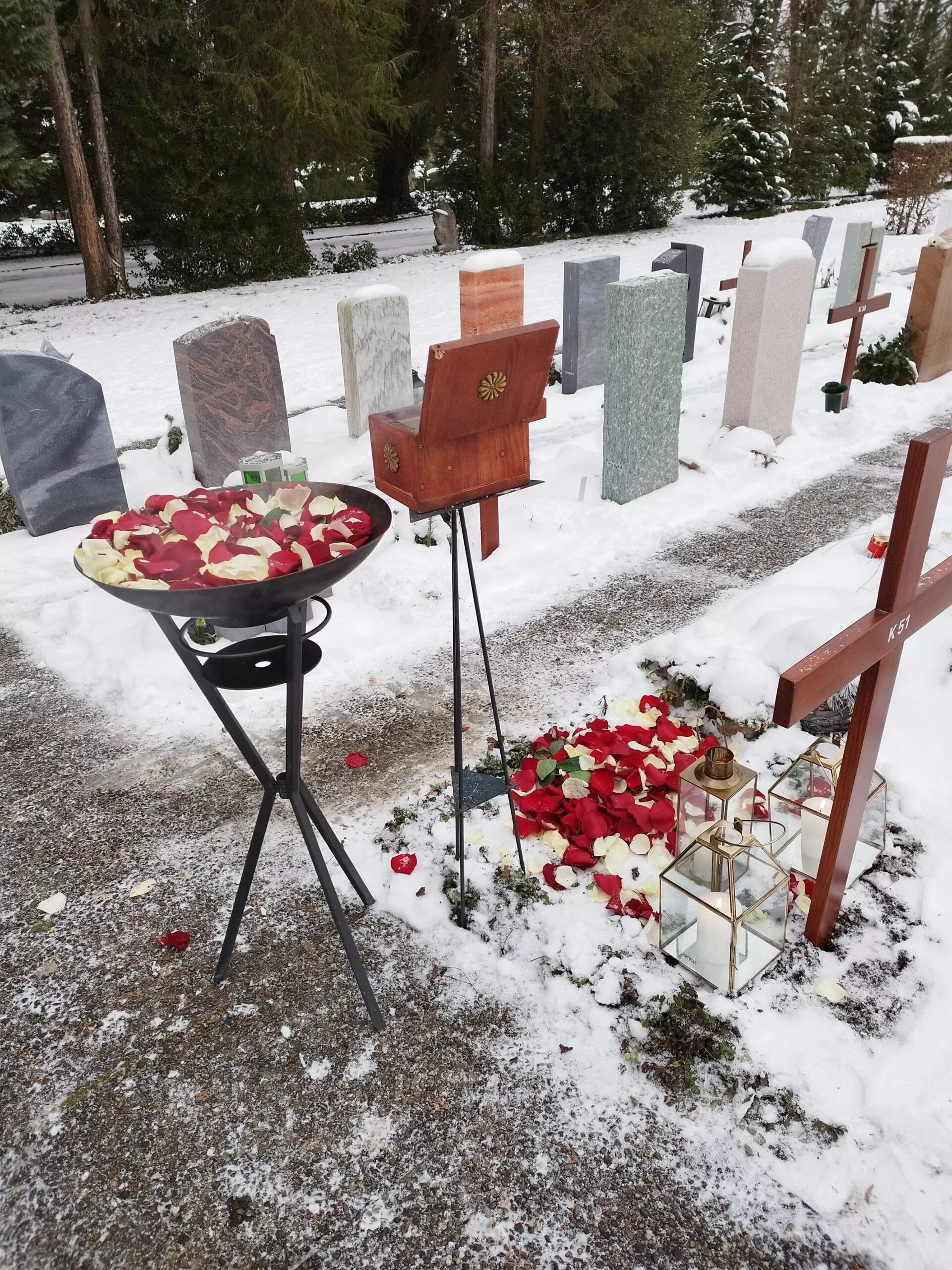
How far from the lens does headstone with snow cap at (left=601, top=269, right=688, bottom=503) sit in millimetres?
5293

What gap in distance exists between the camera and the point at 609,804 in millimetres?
2992

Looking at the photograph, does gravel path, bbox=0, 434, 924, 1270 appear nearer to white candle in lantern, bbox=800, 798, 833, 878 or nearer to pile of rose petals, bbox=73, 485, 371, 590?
white candle in lantern, bbox=800, 798, 833, 878

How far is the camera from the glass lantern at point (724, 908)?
235 cm

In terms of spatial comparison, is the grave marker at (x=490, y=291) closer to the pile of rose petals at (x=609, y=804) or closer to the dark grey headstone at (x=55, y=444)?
the dark grey headstone at (x=55, y=444)

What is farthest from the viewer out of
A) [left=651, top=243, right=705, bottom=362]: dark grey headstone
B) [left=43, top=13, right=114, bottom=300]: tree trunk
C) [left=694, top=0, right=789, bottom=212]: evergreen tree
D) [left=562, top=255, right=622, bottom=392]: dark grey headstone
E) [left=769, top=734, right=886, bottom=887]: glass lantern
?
[left=694, top=0, right=789, bottom=212]: evergreen tree

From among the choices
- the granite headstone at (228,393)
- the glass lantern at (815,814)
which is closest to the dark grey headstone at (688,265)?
the granite headstone at (228,393)

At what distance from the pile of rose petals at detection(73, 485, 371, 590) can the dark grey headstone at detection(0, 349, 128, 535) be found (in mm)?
3736

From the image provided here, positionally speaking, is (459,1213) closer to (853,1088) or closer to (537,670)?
(853,1088)

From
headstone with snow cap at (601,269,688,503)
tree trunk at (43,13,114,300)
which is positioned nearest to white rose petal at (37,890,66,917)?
headstone with snow cap at (601,269,688,503)

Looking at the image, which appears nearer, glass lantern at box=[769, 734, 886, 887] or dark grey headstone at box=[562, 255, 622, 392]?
glass lantern at box=[769, 734, 886, 887]

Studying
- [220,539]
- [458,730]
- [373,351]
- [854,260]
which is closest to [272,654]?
[220,539]

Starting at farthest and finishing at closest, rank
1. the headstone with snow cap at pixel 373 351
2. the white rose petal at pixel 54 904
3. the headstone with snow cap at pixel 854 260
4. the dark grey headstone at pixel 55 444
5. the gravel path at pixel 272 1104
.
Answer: the headstone with snow cap at pixel 854 260 < the headstone with snow cap at pixel 373 351 < the dark grey headstone at pixel 55 444 < the white rose petal at pixel 54 904 < the gravel path at pixel 272 1104

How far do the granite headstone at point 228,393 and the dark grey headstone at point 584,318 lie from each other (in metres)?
2.90

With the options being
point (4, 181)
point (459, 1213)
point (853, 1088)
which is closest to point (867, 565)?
point (853, 1088)
